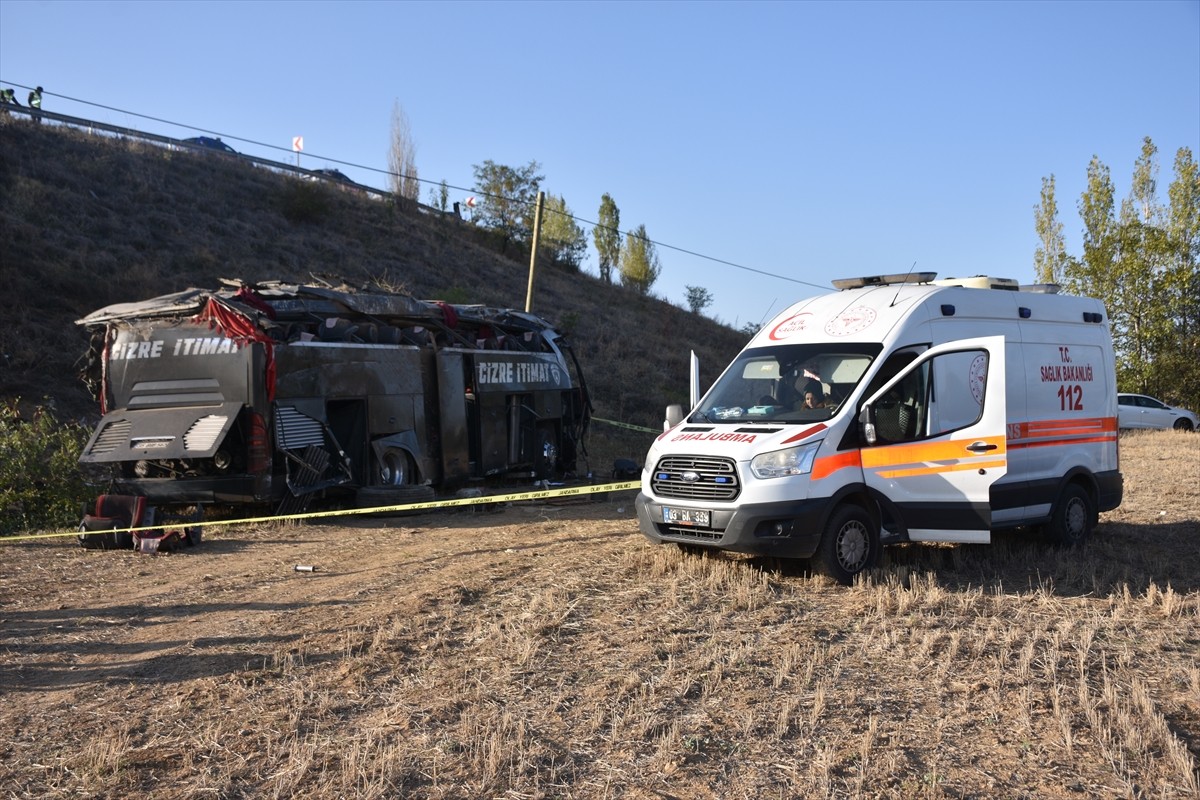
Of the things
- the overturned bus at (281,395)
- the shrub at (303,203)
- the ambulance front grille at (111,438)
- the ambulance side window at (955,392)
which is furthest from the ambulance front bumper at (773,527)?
the shrub at (303,203)

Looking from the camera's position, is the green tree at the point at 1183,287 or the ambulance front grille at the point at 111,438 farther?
the green tree at the point at 1183,287

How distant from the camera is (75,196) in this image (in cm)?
2720

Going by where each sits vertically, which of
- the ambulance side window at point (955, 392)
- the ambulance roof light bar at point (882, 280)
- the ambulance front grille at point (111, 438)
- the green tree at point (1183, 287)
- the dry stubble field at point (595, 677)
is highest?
the green tree at point (1183, 287)

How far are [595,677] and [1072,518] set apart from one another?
21.6ft

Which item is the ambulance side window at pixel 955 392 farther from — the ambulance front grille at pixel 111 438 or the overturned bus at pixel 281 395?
the ambulance front grille at pixel 111 438

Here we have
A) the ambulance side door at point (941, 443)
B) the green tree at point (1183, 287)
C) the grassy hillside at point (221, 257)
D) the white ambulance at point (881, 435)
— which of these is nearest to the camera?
the white ambulance at point (881, 435)

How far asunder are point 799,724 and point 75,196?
27592 millimetres

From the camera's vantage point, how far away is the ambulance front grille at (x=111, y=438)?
1135cm

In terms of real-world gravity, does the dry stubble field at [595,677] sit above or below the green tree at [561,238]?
below

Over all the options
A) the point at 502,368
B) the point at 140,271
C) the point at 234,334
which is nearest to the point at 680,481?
the point at 234,334

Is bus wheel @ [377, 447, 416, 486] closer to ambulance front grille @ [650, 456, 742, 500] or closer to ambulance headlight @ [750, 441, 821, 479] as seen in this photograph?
ambulance front grille @ [650, 456, 742, 500]

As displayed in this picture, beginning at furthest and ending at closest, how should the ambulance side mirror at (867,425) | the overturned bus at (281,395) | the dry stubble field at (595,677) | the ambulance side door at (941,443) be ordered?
the overturned bus at (281,395), the ambulance side door at (941,443), the ambulance side mirror at (867,425), the dry stubble field at (595,677)

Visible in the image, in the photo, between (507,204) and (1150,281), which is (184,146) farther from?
(1150,281)

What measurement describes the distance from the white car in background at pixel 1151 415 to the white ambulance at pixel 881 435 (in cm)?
2355
